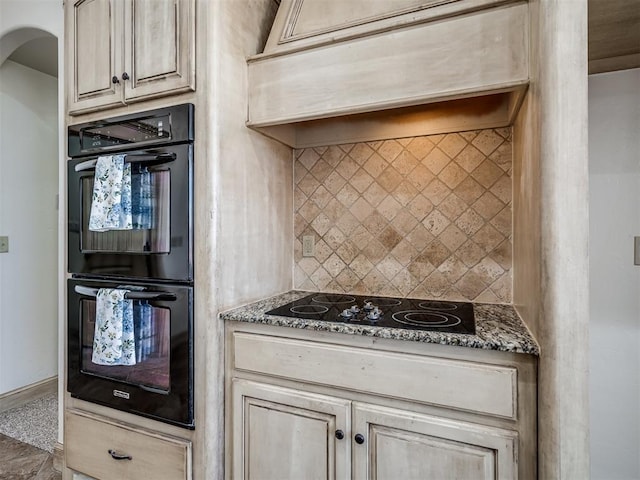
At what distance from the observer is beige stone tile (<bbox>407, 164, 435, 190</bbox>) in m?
1.73

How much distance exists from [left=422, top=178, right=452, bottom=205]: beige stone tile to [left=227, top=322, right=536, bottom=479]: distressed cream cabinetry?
79 centimetres

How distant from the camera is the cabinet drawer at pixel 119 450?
4.78ft

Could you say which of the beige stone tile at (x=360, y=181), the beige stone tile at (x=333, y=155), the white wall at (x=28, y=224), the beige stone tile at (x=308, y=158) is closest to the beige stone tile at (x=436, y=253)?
the beige stone tile at (x=360, y=181)

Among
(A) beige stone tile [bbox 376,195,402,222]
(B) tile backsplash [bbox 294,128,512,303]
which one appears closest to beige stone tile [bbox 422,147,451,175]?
(B) tile backsplash [bbox 294,128,512,303]

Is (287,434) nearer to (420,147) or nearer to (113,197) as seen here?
(113,197)

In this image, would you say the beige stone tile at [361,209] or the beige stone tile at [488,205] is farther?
the beige stone tile at [361,209]

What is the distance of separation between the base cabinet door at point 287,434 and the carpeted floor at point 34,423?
160 cm

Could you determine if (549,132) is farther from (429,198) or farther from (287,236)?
(287,236)

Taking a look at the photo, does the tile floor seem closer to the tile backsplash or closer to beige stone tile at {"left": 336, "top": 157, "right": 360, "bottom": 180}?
the tile backsplash

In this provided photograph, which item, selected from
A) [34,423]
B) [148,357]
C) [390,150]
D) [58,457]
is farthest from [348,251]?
[34,423]

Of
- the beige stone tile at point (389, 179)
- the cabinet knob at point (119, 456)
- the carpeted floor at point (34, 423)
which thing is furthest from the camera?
the carpeted floor at point (34, 423)

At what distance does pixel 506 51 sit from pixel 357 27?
53 centimetres

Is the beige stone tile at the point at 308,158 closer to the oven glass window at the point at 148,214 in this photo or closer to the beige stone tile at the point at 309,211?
the beige stone tile at the point at 309,211

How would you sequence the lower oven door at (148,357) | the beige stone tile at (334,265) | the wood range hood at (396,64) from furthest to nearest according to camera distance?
the beige stone tile at (334,265), the lower oven door at (148,357), the wood range hood at (396,64)
